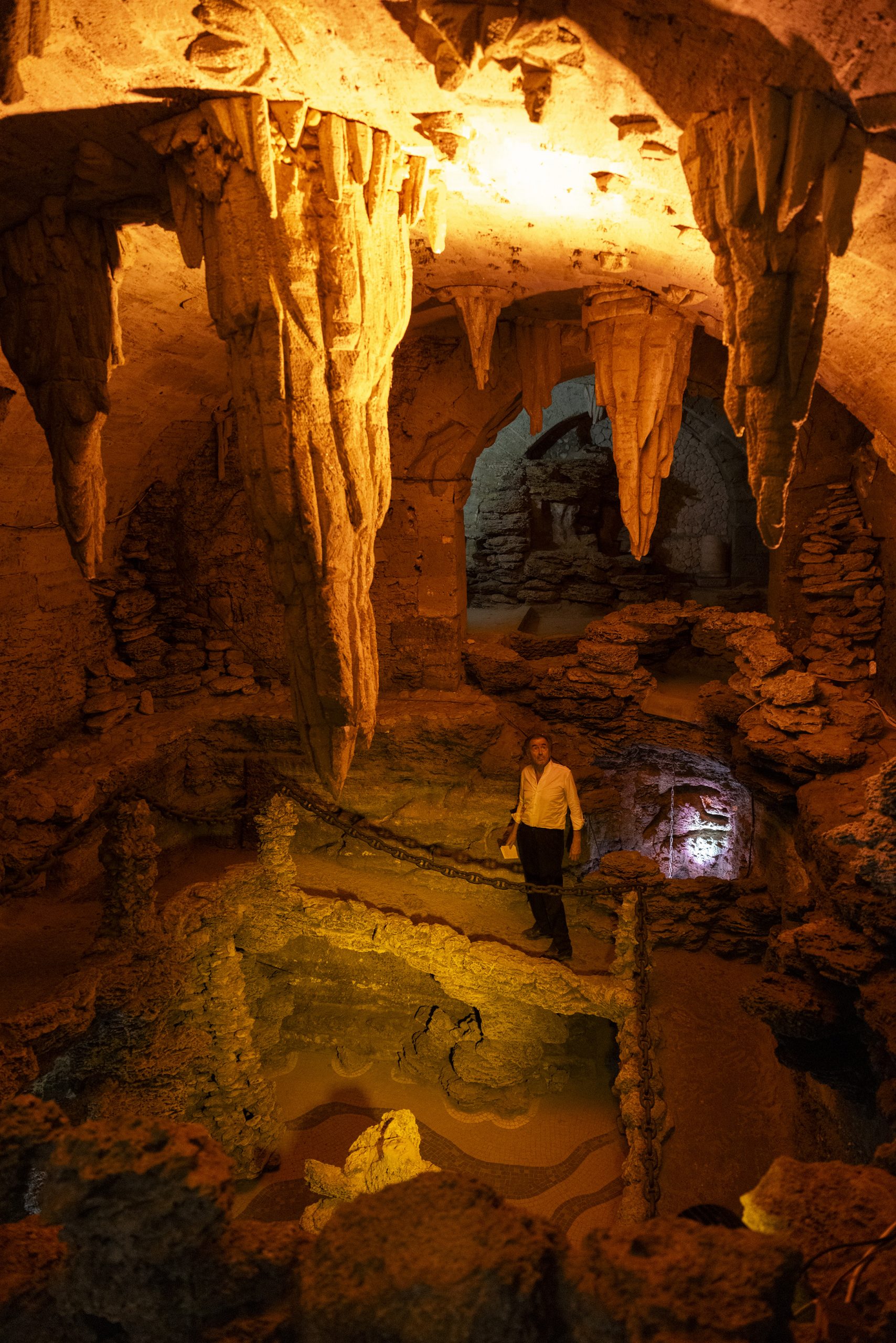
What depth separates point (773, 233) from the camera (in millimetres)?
2820

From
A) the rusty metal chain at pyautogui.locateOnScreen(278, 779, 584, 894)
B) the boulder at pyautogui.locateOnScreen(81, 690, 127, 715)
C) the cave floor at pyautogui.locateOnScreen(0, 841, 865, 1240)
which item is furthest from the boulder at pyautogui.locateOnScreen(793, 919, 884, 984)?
the boulder at pyautogui.locateOnScreen(81, 690, 127, 715)

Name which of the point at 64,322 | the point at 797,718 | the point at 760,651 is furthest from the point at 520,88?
the point at 760,651

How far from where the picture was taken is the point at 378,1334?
5.72ft

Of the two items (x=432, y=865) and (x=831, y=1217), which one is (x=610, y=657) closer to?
(x=432, y=865)

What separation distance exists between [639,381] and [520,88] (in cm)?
290

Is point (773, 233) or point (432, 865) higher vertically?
point (773, 233)

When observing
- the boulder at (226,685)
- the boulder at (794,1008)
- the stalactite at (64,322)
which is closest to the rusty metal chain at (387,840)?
the boulder at (226,685)

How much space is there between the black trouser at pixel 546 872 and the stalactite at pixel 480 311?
338 cm

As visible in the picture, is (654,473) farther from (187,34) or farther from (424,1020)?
(424,1020)

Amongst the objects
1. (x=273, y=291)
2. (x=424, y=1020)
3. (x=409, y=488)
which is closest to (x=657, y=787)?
(x=424, y=1020)

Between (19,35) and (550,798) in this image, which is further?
(550,798)

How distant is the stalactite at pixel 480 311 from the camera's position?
5.84 metres

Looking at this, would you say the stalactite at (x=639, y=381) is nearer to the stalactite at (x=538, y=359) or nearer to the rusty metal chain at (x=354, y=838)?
the stalactite at (x=538, y=359)

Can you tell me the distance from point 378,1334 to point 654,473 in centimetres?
514
